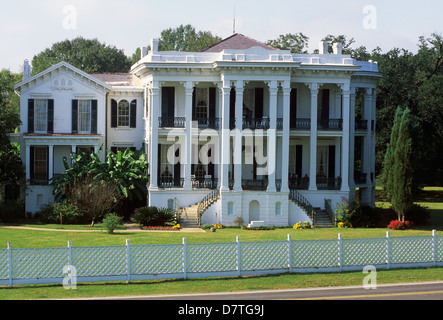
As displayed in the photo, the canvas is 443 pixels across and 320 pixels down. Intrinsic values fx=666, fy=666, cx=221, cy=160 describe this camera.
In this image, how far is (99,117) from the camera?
134 feet

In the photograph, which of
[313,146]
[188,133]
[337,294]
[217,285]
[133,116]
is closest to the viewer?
[337,294]

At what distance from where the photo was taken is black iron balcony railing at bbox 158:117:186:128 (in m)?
38.5

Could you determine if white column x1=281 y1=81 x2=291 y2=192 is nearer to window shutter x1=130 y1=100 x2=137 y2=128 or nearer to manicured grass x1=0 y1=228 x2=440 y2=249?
manicured grass x1=0 y1=228 x2=440 y2=249

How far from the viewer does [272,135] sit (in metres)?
37.0

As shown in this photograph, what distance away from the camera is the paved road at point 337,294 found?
19.4 metres

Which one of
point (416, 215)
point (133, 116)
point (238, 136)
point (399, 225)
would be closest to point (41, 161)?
point (133, 116)

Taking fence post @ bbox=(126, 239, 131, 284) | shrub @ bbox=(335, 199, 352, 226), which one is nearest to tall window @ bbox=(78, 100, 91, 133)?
shrub @ bbox=(335, 199, 352, 226)

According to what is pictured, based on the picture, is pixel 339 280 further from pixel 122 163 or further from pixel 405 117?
Answer: pixel 122 163

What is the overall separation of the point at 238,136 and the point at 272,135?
1.90 metres

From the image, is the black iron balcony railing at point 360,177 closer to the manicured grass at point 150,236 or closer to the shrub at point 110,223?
the manicured grass at point 150,236

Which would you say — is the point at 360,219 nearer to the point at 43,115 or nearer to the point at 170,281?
the point at 170,281

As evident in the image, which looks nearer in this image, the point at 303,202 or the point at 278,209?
the point at 278,209
